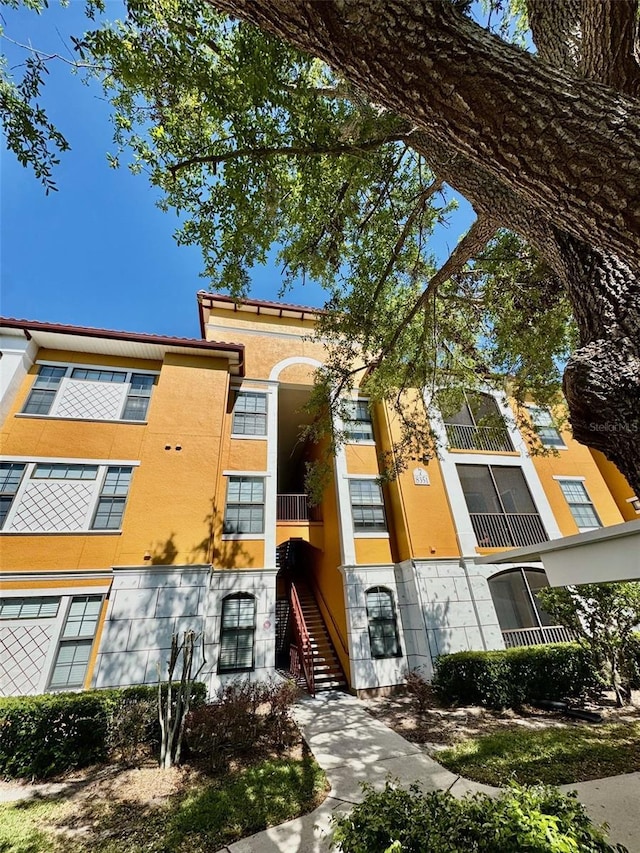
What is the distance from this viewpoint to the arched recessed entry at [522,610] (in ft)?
32.8

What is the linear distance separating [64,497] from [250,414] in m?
5.55

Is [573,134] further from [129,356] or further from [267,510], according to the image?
[129,356]

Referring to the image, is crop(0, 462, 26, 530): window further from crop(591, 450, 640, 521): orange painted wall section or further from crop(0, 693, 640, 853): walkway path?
crop(591, 450, 640, 521): orange painted wall section

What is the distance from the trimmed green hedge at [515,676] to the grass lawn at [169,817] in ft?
15.2

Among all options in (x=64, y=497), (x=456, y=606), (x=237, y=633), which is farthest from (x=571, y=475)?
(x=64, y=497)

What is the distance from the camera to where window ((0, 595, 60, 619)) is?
7555mm

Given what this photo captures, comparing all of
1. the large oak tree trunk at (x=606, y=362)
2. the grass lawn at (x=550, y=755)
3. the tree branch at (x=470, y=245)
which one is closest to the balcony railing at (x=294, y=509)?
the grass lawn at (x=550, y=755)

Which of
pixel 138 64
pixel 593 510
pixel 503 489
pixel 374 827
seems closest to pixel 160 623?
pixel 374 827

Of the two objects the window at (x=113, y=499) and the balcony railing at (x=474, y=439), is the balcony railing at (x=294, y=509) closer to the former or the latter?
the window at (x=113, y=499)

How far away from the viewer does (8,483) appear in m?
8.65

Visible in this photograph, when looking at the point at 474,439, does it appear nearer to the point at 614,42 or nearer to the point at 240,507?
the point at 240,507

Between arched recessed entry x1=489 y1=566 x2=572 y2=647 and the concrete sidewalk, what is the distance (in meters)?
4.96

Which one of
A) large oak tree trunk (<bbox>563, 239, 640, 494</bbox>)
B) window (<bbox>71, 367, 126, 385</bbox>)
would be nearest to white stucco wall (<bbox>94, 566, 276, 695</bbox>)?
window (<bbox>71, 367, 126, 385</bbox>)

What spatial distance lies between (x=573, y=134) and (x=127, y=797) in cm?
771
